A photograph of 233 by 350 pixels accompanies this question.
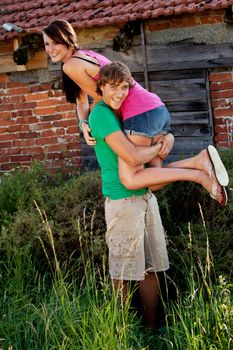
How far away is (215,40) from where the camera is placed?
27.0 ft

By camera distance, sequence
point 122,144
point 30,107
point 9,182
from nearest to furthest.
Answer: point 122,144 → point 9,182 → point 30,107

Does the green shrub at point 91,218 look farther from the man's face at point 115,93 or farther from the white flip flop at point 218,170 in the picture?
the man's face at point 115,93

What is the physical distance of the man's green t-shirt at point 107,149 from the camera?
487cm

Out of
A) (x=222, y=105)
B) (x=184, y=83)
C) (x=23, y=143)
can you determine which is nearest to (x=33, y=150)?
(x=23, y=143)

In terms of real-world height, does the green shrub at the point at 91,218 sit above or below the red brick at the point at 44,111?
below

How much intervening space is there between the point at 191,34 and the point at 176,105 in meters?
0.89

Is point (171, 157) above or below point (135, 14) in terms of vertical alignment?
below

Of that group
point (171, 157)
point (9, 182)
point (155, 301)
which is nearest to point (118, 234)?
point (155, 301)

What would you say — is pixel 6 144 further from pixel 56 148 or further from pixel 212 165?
pixel 212 165

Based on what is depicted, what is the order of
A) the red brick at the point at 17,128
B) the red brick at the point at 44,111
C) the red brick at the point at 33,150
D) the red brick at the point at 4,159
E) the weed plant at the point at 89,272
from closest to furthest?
the weed plant at the point at 89,272 < the red brick at the point at 44,111 < the red brick at the point at 33,150 < the red brick at the point at 17,128 < the red brick at the point at 4,159

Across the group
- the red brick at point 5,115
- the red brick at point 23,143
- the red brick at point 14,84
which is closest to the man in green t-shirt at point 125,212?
the red brick at point 23,143

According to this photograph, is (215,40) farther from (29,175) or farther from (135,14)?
(29,175)

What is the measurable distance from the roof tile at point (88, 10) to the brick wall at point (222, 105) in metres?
0.87

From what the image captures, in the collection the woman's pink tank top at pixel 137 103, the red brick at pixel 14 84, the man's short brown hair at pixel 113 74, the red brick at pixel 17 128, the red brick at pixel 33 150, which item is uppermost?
the red brick at pixel 14 84
